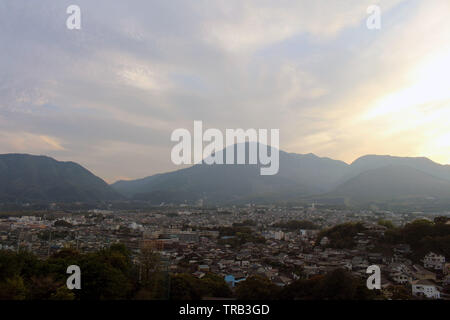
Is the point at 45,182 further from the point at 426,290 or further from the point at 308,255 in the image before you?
the point at 426,290

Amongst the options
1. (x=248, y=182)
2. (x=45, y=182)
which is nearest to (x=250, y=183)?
(x=248, y=182)

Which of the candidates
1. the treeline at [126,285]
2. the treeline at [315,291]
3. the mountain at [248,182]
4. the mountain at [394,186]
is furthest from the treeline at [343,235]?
the mountain at [248,182]

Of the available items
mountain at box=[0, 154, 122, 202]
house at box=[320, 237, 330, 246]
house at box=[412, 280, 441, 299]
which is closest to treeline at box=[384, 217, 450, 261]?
house at box=[320, 237, 330, 246]

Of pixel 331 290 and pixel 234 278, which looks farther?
pixel 234 278

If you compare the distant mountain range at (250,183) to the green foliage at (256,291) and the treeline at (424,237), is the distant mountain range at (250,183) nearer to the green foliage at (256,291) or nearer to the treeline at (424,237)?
the treeline at (424,237)

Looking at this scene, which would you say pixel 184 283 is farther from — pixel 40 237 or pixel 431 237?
pixel 40 237
